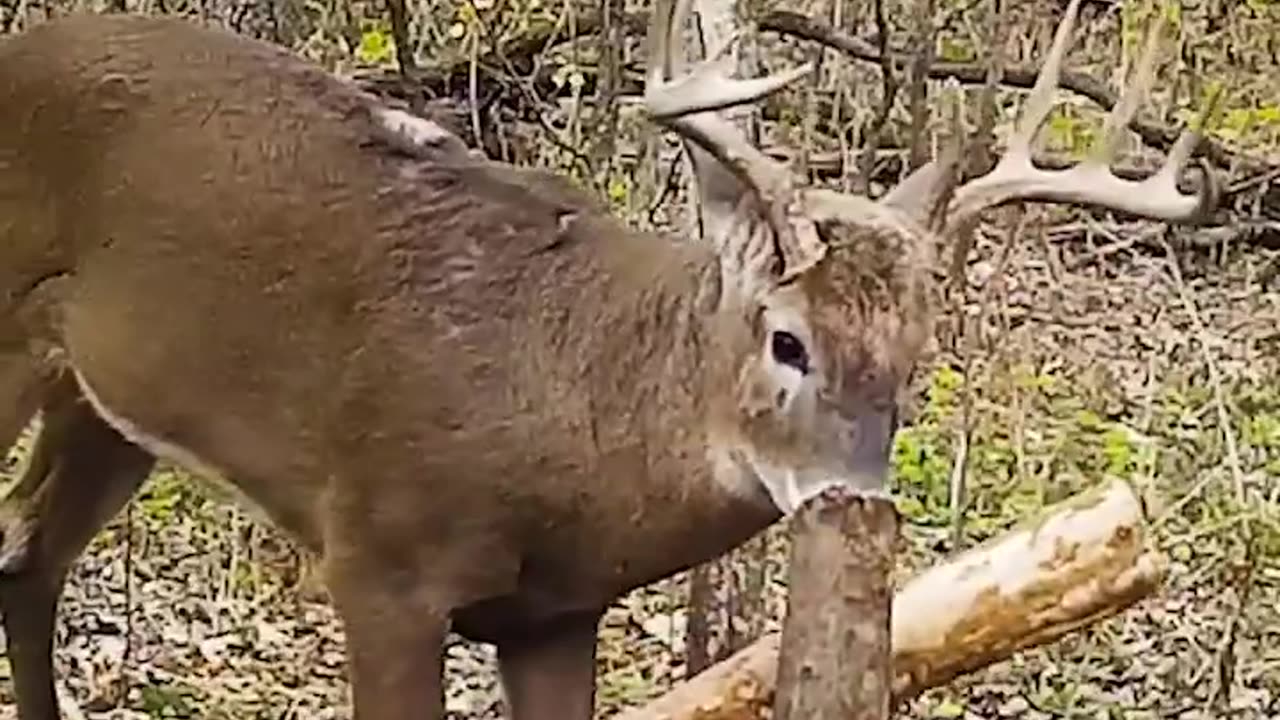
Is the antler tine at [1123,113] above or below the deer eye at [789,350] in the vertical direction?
above

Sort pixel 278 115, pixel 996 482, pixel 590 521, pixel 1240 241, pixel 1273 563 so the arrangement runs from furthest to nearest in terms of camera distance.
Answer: pixel 1240 241 → pixel 996 482 → pixel 1273 563 → pixel 278 115 → pixel 590 521

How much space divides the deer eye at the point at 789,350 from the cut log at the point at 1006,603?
94 cm

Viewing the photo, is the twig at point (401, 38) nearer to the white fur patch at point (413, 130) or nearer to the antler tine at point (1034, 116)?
the white fur patch at point (413, 130)

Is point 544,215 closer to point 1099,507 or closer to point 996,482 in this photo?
point 1099,507

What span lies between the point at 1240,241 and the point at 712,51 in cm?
483

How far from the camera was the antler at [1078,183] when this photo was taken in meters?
4.86

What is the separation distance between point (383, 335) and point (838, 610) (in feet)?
3.56

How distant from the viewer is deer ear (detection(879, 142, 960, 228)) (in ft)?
15.9

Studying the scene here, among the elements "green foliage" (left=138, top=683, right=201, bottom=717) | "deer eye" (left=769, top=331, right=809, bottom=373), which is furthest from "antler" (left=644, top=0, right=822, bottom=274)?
"green foliage" (left=138, top=683, right=201, bottom=717)

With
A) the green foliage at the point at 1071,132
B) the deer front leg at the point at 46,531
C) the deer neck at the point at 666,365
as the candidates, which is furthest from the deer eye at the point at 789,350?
the green foliage at the point at 1071,132

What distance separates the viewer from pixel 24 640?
6.40 metres

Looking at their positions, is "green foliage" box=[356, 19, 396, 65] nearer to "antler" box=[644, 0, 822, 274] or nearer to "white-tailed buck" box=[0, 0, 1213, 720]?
"white-tailed buck" box=[0, 0, 1213, 720]

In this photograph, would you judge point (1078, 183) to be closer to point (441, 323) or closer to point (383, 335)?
point (441, 323)

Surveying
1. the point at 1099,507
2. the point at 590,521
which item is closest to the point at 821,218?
the point at 590,521
